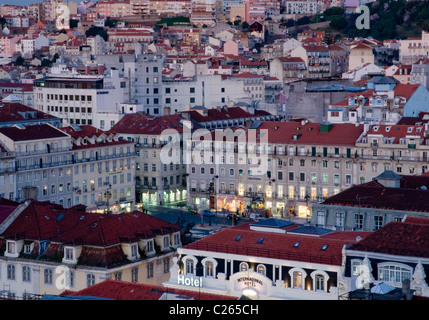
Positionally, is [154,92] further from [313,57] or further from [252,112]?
[313,57]

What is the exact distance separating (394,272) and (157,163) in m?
57.5

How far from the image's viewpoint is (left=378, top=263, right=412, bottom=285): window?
44500 mm

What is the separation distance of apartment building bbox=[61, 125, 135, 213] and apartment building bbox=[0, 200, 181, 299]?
31565mm

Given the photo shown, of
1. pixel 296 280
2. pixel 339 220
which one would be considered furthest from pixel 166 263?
pixel 339 220

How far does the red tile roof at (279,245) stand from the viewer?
4831cm

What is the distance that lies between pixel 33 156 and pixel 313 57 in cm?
11653

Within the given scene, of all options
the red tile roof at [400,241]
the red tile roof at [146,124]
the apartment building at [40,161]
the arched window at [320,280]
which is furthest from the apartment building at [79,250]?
the red tile roof at [146,124]

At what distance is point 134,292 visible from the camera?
4350 centimetres

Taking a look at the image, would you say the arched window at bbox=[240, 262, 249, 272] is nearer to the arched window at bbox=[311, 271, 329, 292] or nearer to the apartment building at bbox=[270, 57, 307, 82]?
the arched window at bbox=[311, 271, 329, 292]

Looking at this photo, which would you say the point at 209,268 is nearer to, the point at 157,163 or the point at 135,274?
the point at 135,274

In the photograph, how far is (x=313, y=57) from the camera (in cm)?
19712

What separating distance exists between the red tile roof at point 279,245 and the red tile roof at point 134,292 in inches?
190

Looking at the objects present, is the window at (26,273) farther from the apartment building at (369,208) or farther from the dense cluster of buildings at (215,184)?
the apartment building at (369,208)

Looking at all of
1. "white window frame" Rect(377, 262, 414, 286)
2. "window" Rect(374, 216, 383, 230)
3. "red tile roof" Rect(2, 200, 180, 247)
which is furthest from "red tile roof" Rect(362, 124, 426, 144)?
"white window frame" Rect(377, 262, 414, 286)
